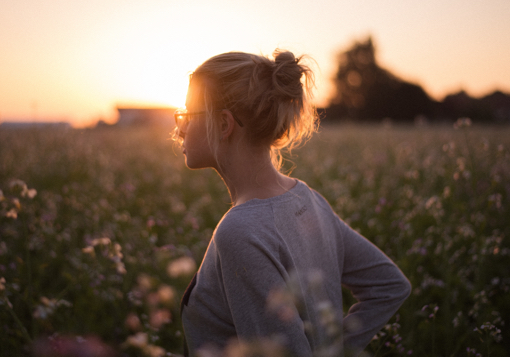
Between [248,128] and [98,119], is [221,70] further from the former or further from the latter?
[98,119]

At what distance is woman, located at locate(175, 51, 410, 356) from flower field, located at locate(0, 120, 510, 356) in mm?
156

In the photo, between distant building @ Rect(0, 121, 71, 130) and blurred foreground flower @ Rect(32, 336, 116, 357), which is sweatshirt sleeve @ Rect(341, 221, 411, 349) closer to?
blurred foreground flower @ Rect(32, 336, 116, 357)

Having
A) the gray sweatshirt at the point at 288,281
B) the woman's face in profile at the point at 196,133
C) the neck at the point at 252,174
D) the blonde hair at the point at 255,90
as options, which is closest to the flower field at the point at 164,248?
the gray sweatshirt at the point at 288,281

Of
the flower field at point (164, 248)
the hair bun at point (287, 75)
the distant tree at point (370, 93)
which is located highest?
the distant tree at point (370, 93)

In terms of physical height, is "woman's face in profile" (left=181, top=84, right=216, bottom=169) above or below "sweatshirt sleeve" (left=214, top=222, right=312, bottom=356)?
above

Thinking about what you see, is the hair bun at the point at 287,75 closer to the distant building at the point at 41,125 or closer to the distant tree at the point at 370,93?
the distant building at the point at 41,125

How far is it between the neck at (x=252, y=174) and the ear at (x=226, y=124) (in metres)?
0.09

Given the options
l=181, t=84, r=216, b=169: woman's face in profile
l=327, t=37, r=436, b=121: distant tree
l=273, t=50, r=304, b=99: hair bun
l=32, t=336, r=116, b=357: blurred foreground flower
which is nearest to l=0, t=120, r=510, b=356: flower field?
l=32, t=336, r=116, b=357: blurred foreground flower

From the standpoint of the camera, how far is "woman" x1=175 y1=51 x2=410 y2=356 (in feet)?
3.31

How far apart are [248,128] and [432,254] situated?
2.65 m

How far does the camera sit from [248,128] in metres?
1.37

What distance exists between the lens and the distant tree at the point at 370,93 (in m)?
40.2

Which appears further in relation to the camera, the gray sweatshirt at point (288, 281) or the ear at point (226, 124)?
the ear at point (226, 124)

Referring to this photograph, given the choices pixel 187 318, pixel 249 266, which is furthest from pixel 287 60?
pixel 187 318
